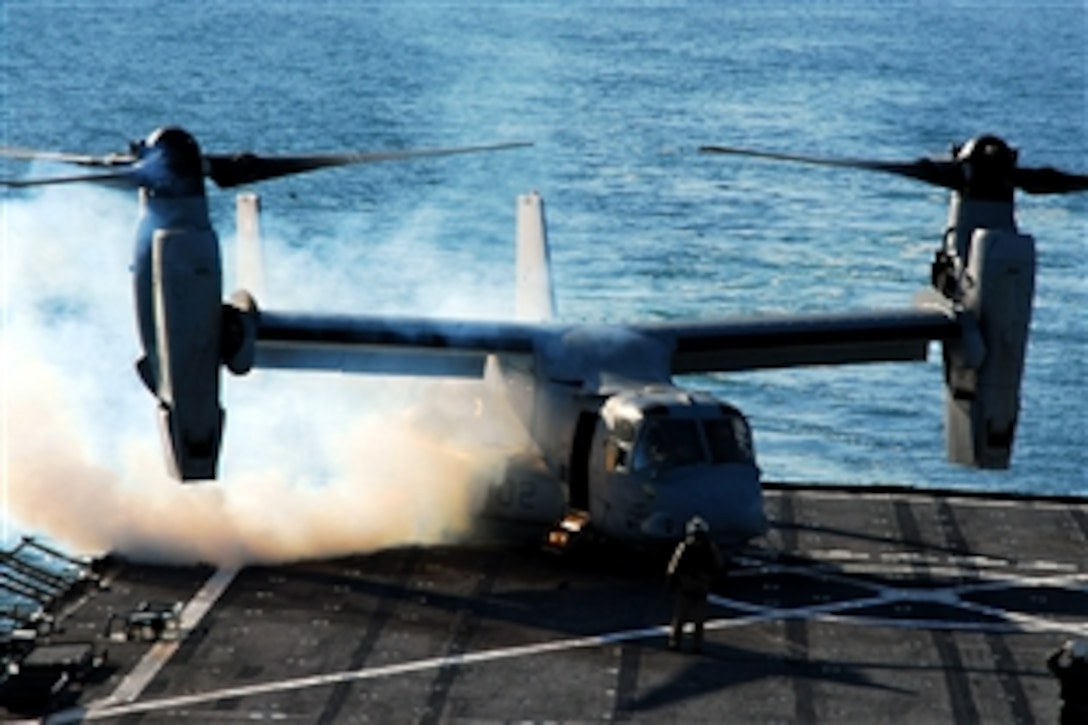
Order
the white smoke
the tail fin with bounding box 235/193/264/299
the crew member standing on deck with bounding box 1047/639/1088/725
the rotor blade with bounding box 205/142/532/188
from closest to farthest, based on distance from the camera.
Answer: the crew member standing on deck with bounding box 1047/639/1088/725, the rotor blade with bounding box 205/142/532/188, the white smoke, the tail fin with bounding box 235/193/264/299

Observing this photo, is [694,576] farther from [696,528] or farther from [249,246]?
[249,246]

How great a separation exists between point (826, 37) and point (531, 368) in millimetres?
117439

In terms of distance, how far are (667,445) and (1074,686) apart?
13.4 meters

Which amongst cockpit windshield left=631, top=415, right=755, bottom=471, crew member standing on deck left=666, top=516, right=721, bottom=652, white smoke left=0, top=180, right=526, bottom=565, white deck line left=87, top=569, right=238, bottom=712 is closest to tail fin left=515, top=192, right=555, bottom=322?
white smoke left=0, top=180, right=526, bottom=565

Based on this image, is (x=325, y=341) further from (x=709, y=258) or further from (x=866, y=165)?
(x=709, y=258)

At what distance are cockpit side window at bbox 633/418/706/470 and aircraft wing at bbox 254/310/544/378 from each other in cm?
383

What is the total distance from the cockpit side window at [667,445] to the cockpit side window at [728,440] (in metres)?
0.22

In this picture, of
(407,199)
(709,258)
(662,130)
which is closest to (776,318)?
Result: (709,258)

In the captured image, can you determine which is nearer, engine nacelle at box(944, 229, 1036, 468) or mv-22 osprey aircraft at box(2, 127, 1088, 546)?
mv-22 osprey aircraft at box(2, 127, 1088, 546)

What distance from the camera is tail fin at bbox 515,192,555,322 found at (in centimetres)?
4147

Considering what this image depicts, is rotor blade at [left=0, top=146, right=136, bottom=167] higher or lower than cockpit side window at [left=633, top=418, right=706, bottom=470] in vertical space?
higher

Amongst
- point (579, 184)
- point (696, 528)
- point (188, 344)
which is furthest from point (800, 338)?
point (579, 184)

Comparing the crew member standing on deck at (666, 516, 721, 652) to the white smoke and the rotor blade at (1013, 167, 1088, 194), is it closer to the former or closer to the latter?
the white smoke

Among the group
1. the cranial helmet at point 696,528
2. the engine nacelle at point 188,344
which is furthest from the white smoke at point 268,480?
the cranial helmet at point 696,528
